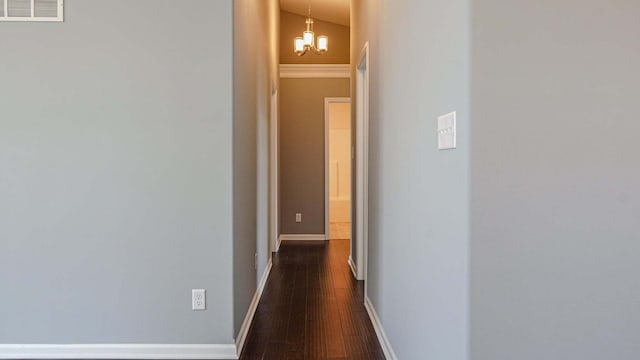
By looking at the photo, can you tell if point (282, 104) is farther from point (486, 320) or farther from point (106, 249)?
point (486, 320)

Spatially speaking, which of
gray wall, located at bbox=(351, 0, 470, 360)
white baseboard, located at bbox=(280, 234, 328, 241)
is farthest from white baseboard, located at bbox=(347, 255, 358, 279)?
white baseboard, located at bbox=(280, 234, 328, 241)

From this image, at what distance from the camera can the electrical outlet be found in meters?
2.34

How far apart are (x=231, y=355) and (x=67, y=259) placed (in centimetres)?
110

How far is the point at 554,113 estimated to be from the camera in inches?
47.1

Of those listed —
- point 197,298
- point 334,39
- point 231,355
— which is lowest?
point 231,355

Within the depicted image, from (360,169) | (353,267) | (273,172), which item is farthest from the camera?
(273,172)

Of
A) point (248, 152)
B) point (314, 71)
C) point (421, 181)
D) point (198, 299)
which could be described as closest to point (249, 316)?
point (198, 299)

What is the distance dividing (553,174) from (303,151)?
5119 mm

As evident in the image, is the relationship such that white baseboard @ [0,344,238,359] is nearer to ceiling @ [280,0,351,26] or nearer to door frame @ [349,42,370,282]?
door frame @ [349,42,370,282]

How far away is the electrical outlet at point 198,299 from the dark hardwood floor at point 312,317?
1.28 feet

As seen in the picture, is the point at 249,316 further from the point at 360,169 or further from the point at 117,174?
the point at 360,169

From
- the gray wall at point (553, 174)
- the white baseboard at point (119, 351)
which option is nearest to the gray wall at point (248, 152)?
the white baseboard at point (119, 351)

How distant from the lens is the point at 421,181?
1718 millimetres

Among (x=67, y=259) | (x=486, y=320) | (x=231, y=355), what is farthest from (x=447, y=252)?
(x=67, y=259)
